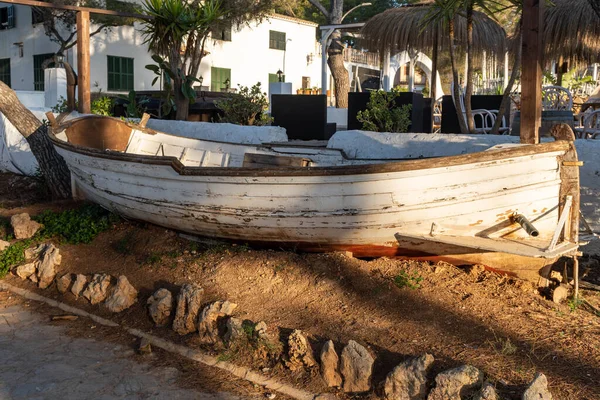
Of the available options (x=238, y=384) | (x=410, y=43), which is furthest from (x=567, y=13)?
(x=238, y=384)

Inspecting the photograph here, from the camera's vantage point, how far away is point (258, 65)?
3050 centimetres

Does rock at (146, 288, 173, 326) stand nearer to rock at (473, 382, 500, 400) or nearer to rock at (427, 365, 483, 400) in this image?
rock at (427, 365, 483, 400)

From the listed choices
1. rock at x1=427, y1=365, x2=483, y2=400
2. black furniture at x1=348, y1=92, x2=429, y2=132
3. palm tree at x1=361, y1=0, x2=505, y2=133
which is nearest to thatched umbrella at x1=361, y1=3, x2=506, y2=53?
palm tree at x1=361, y1=0, x2=505, y2=133

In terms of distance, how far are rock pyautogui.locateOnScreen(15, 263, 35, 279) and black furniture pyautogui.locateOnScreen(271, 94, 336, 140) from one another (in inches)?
180

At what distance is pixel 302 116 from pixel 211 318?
17.7 ft

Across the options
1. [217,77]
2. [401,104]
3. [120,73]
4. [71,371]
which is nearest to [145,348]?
[71,371]

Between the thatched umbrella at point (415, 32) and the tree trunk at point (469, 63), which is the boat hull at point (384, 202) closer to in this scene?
the tree trunk at point (469, 63)

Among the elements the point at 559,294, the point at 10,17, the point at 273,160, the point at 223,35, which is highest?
the point at 10,17

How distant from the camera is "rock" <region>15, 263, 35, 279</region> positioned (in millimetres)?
7359

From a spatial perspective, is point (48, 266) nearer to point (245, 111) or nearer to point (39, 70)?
point (245, 111)

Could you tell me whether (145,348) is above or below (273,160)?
below

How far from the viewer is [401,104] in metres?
9.22

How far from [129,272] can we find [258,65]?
2455cm

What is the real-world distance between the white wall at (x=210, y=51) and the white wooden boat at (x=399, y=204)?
17.8m
